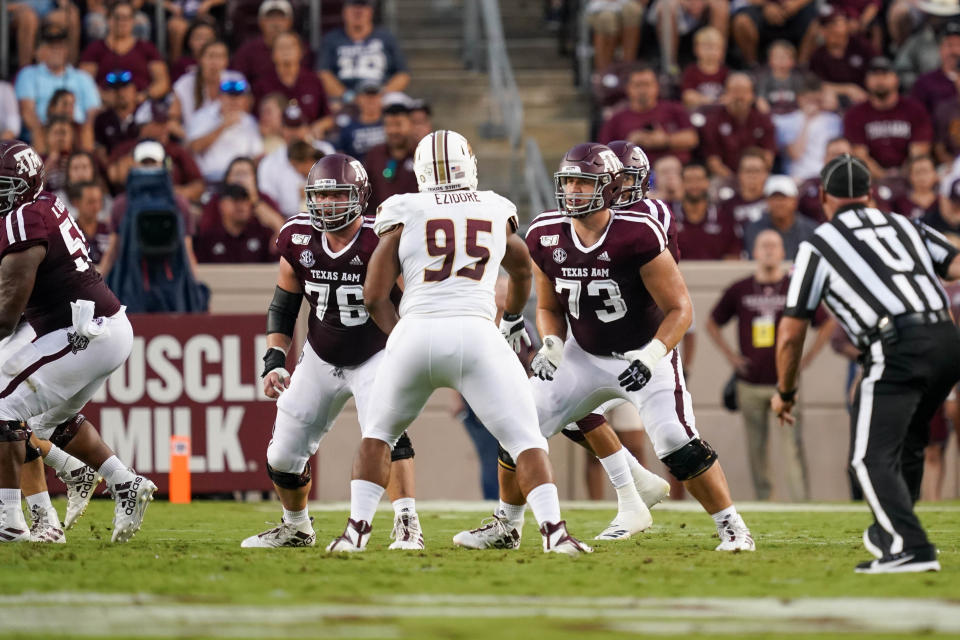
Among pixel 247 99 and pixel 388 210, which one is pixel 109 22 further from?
pixel 388 210

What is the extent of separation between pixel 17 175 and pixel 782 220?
6.80m

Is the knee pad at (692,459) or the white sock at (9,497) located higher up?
the knee pad at (692,459)

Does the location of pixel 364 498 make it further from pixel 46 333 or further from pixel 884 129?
pixel 884 129

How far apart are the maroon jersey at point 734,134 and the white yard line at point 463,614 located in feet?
27.7

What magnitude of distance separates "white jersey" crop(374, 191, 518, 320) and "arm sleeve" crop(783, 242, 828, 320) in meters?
1.23

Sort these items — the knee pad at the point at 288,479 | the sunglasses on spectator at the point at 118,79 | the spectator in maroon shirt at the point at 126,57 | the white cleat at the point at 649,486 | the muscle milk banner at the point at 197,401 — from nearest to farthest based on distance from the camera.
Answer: the knee pad at the point at 288,479, the white cleat at the point at 649,486, the muscle milk banner at the point at 197,401, the sunglasses on spectator at the point at 118,79, the spectator in maroon shirt at the point at 126,57

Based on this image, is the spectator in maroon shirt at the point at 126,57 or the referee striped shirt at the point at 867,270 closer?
the referee striped shirt at the point at 867,270

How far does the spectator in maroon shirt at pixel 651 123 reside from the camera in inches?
499

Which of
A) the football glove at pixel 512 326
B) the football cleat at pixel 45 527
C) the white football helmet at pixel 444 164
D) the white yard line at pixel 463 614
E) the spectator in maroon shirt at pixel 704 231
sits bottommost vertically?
the football cleat at pixel 45 527

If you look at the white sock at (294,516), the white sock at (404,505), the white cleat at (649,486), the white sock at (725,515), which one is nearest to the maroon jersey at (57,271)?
the white sock at (294,516)

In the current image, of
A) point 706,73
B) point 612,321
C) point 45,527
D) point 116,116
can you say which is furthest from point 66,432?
point 706,73

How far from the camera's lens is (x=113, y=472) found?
7.11 m

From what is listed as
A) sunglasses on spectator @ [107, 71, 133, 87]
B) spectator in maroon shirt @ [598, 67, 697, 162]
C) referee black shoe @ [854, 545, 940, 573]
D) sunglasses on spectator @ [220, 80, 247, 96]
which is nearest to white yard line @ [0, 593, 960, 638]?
referee black shoe @ [854, 545, 940, 573]

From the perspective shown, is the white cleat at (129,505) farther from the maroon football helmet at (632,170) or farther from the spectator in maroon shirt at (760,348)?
the spectator in maroon shirt at (760,348)
